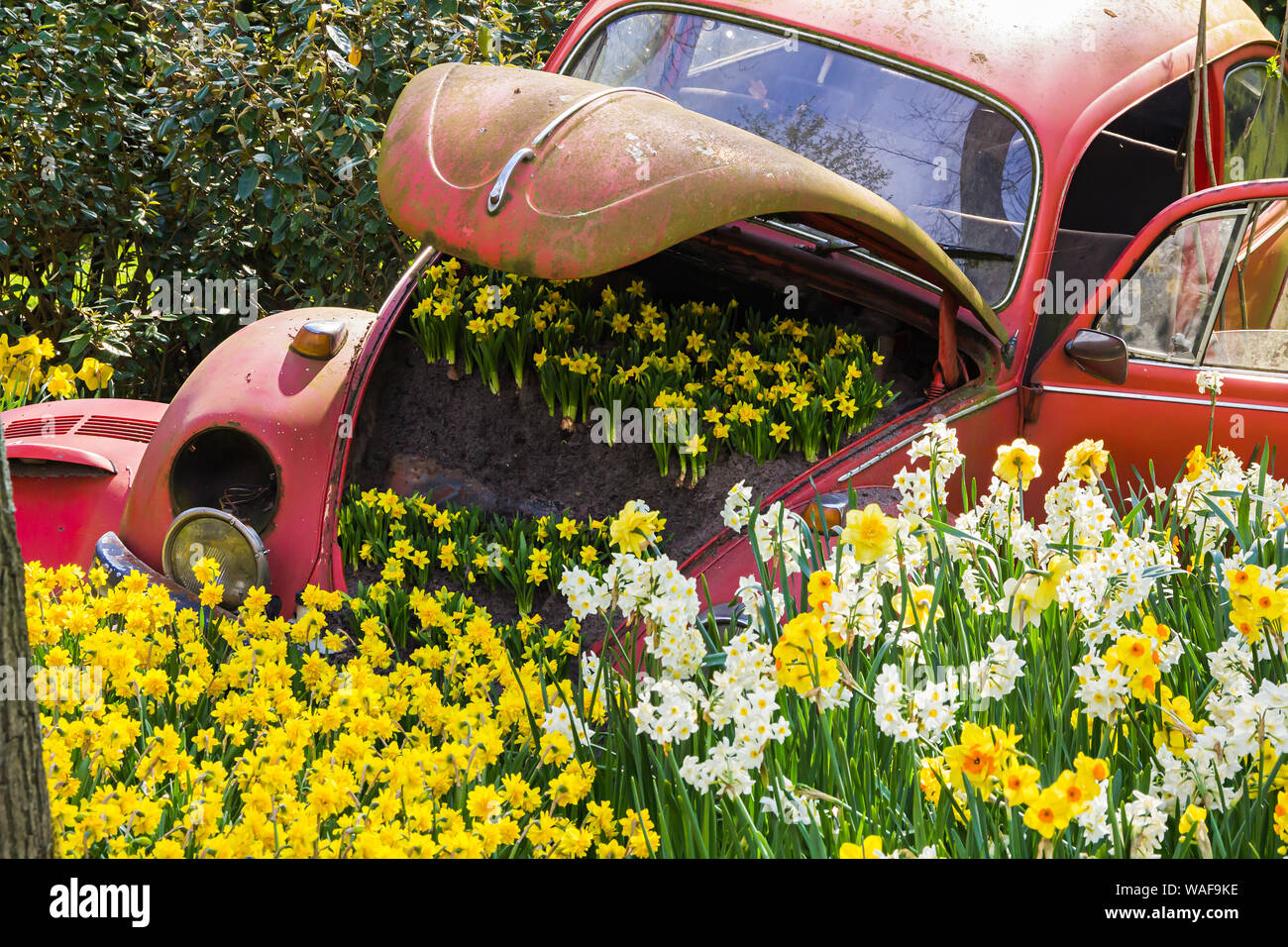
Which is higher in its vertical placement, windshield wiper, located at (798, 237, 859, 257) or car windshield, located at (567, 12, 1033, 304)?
car windshield, located at (567, 12, 1033, 304)

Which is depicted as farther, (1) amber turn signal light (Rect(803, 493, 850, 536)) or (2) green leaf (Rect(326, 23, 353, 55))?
(2) green leaf (Rect(326, 23, 353, 55))

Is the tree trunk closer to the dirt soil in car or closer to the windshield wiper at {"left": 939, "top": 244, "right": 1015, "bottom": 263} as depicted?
the dirt soil in car

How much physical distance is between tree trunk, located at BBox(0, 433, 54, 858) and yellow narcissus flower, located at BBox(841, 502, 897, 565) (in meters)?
1.27

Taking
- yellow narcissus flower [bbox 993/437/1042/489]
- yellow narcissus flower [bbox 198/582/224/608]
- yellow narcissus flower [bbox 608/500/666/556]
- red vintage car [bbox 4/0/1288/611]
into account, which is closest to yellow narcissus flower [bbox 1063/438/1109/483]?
yellow narcissus flower [bbox 993/437/1042/489]

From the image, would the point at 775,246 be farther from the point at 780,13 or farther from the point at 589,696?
the point at 589,696

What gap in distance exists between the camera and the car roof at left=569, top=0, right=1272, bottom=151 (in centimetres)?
353

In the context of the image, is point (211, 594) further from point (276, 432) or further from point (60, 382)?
point (60, 382)

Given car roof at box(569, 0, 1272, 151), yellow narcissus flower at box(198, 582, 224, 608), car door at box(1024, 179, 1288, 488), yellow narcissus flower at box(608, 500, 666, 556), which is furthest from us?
car roof at box(569, 0, 1272, 151)

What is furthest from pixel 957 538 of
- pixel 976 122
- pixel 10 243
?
pixel 10 243

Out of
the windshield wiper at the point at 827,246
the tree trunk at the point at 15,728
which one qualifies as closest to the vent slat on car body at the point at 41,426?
the windshield wiper at the point at 827,246

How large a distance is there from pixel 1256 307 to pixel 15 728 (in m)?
3.33

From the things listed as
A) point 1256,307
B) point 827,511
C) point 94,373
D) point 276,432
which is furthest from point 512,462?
point 94,373

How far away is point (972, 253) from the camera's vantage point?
3436mm

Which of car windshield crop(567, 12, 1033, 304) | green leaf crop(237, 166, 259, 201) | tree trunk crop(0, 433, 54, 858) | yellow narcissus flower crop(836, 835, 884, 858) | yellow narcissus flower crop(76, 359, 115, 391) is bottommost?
yellow narcissus flower crop(836, 835, 884, 858)
